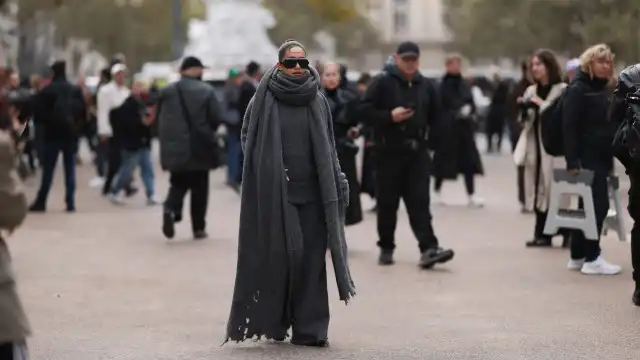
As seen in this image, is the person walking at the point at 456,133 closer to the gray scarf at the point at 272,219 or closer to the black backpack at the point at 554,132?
the black backpack at the point at 554,132

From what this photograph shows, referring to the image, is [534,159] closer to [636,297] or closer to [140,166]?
[636,297]


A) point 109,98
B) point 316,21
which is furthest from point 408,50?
point 316,21

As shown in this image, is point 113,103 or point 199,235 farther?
→ point 113,103

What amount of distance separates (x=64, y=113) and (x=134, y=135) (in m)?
1.72

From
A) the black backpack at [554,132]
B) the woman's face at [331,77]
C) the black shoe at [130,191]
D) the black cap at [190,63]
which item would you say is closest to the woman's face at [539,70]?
the black backpack at [554,132]

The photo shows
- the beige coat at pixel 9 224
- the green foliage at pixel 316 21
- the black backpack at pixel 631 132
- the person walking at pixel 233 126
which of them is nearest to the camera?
the beige coat at pixel 9 224

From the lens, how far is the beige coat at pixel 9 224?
5973 mm

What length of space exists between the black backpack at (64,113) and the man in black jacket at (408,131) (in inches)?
268

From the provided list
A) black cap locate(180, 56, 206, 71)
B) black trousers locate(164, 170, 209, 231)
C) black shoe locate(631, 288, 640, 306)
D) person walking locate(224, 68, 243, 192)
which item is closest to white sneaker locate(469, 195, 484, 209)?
person walking locate(224, 68, 243, 192)

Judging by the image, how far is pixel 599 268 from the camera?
512 inches

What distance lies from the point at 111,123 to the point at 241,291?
1229 centimetres

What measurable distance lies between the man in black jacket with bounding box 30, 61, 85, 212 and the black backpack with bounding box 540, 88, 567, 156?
24.7 feet

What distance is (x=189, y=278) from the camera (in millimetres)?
13125

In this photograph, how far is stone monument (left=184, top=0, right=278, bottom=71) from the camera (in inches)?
1556
